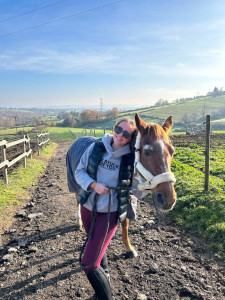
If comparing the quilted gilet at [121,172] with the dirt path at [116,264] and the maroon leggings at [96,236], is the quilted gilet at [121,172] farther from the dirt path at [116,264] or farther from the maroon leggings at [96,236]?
the dirt path at [116,264]

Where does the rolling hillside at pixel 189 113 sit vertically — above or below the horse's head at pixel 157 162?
above

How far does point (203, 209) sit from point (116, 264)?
2683mm

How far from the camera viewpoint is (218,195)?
5.56m

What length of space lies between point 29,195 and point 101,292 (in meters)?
5.08

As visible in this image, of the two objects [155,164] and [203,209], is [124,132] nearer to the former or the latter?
[155,164]

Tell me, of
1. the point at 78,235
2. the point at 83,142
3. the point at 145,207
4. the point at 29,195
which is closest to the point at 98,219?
the point at 83,142

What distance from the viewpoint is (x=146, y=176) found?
212 centimetres

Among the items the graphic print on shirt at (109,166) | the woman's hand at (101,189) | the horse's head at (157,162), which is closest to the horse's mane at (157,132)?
the horse's head at (157,162)

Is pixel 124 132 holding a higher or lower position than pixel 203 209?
higher

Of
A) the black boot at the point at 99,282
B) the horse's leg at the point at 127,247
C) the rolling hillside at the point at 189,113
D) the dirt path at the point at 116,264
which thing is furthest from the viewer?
the rolling hillside at the point at 189,113

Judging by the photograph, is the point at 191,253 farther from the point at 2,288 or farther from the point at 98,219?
the point at 2,288

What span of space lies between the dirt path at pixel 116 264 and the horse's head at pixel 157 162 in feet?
5.01

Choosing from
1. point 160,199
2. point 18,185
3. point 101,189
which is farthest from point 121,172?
point 18,185

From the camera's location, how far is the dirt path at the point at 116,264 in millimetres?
2748
